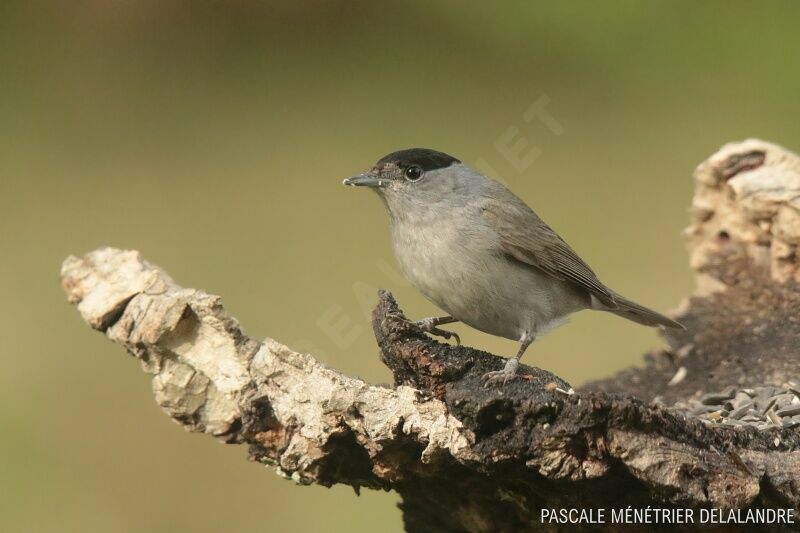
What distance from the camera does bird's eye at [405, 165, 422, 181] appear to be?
5359mm

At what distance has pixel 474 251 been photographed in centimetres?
500

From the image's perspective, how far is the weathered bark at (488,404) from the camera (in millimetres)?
3246

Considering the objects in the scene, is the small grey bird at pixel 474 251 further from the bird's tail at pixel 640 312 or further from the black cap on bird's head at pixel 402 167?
the bird's tail at pixel 640 312

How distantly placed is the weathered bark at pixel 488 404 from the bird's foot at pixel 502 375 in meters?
0.06

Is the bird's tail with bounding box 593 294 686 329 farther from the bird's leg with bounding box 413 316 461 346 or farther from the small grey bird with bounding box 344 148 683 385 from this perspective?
the bird's leg with bounding box 413 316 461 346

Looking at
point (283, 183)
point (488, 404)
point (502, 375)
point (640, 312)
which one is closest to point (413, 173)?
point (640, 312)

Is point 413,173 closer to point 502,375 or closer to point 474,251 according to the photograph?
point 474,251

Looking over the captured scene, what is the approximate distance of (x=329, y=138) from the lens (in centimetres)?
1256

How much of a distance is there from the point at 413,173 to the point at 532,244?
0.71 meters

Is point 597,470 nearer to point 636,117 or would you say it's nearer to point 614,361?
point 614,361

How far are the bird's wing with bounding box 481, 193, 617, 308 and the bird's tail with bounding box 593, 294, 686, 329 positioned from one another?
8.5 inches

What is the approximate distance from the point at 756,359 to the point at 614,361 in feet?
10.8

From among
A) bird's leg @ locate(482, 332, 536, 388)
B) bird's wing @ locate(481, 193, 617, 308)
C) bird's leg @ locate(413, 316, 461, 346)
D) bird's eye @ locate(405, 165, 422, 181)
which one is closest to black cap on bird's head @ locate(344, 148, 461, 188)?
bird's eye @ locate(405, 165, 422, 181)

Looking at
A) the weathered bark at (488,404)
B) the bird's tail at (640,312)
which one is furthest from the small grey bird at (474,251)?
the weathered bark at (488,404)
